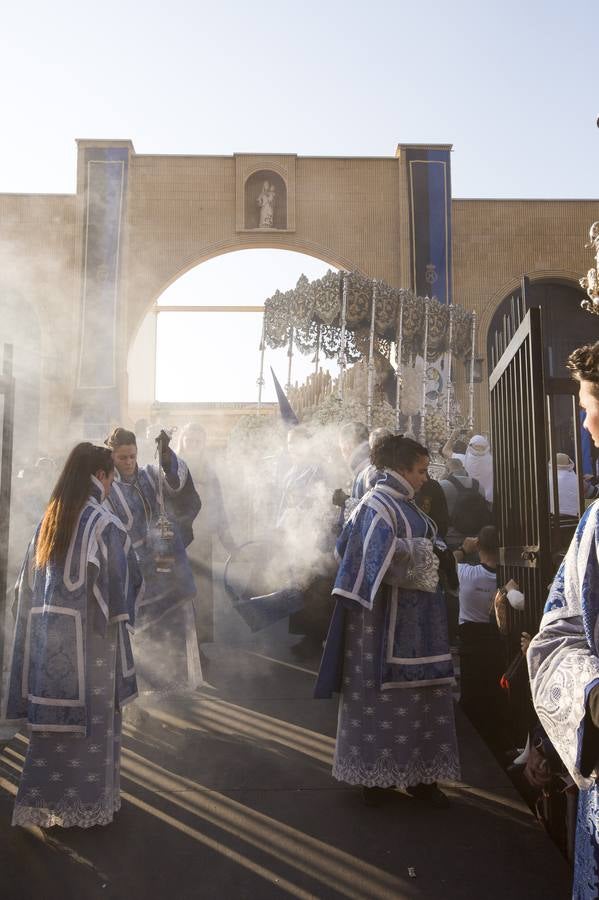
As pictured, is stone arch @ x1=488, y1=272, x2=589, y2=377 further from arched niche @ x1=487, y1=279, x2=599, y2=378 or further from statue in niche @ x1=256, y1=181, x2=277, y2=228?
statue in niche @ x1=256, y1=181, x2=277, y2=228

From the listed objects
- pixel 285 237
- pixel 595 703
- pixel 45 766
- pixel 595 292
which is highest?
pixel 285 237

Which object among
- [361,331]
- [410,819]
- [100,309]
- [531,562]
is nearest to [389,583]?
[531,562]

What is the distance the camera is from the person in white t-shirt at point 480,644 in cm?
514

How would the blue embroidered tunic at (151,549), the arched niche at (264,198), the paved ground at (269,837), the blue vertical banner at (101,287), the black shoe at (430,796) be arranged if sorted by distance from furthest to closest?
the arched niche at (264,198)
the blue vertical banner at (101,287)
the blue embroidered tunic at (151,549)
the black shoe at (430,796)
the paved ground at (269,837)

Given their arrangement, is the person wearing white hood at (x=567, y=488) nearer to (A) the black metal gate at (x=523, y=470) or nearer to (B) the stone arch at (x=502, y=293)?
(A) the black metal gate at (x=523, y=470)

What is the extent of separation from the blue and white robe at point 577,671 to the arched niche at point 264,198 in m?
17.4

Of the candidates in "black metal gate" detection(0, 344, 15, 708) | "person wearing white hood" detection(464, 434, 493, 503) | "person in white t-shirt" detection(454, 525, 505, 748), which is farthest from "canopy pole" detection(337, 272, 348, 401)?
"black metal gate" detection(0, 344, 15, 708)

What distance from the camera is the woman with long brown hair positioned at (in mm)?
3297

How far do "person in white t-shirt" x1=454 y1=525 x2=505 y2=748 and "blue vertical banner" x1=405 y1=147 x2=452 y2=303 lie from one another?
43.9ft

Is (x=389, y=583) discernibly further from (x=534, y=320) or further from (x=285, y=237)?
(x=285, y=237)

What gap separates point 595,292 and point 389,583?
212cm

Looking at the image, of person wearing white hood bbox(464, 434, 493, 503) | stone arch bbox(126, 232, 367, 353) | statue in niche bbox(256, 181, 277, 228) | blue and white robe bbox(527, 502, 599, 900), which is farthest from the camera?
statue in niche bbox(256, 181, 277, 228)

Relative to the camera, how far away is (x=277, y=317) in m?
12.1

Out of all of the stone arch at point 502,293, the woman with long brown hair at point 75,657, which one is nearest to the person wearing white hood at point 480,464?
the woman with long brown hair at point 75,657
